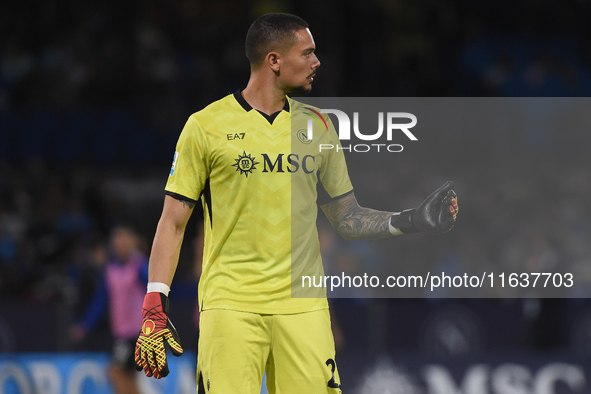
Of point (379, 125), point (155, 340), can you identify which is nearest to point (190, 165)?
point (155, 340)

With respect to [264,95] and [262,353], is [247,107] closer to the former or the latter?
[264,95]

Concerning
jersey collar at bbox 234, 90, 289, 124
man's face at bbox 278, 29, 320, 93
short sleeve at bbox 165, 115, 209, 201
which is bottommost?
short sleeve at bbox 165, 115, 209, 201

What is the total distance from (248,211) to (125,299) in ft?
15.5

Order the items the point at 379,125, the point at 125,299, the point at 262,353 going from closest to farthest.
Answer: the point at 262,353, the point at 379,125, the point at 125,299

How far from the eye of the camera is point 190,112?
10922mm

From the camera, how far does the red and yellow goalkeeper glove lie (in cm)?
360

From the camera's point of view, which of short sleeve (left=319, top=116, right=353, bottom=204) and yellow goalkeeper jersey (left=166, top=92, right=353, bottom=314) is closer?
yellow goalkeeper jersey (left=166, top=92, right=353, bottom=314)

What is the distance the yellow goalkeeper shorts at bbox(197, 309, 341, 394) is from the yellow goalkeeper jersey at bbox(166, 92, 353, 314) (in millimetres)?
55

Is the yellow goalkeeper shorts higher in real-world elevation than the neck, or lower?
lower

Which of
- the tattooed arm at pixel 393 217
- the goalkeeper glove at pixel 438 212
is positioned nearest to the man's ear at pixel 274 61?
the tattooed arm at pixel 393 217

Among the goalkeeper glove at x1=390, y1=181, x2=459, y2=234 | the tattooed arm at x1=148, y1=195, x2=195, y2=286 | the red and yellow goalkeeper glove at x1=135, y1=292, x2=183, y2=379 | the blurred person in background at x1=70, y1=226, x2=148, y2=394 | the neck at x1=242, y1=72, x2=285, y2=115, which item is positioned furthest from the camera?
the blurred person in background at x1=70, y1=226, x2=148, y2=394

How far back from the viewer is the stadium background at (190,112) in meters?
8.13

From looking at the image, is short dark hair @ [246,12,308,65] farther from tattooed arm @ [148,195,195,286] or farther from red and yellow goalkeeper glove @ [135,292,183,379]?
red and yellow goalkeeper glove @ [135,292,183,379]

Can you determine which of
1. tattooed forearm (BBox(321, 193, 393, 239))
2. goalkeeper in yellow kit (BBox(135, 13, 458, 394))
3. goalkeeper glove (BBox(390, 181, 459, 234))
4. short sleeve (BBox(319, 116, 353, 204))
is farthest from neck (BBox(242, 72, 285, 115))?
goalkeeper glove (BBox(390, 181, 459, 234))
